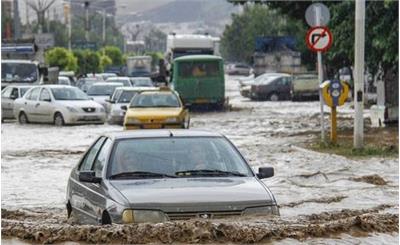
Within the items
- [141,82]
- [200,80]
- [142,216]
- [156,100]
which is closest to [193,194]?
[142,216]

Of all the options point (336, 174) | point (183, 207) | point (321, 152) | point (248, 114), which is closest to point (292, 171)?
point (336, 174)

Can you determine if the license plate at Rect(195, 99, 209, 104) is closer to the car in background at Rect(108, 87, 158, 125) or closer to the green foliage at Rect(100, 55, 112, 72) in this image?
the car in background at Rect(108, 87, 158, 125)

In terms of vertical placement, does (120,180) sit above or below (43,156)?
above

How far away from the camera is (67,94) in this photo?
33719 mm

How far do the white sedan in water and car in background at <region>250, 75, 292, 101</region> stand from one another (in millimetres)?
20938

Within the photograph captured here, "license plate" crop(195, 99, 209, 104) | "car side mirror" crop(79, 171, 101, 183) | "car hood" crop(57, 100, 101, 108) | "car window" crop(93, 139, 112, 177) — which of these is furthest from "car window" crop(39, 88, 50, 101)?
"car side mirror" crop(79, 171, 101, 183)

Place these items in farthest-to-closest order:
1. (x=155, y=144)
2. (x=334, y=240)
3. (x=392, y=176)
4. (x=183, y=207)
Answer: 1. (x=392, y=176)
2. (x=155, y=144)
3. (x=183, y=207)
4. (x=334, y=240)

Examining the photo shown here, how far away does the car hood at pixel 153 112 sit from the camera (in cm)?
2620

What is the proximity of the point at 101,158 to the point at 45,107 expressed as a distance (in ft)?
76.4

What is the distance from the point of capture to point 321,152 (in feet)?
70.5

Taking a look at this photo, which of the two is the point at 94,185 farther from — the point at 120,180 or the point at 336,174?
the point at 336,174

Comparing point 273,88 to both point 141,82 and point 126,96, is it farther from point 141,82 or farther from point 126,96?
point 126,96

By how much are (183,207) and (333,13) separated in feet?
67.6

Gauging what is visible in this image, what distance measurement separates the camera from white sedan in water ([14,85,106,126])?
107 feet
